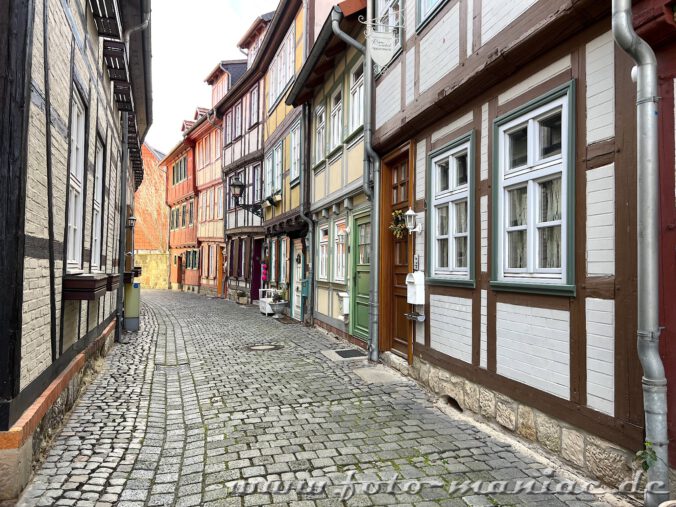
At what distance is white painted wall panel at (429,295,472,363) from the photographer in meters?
5.02

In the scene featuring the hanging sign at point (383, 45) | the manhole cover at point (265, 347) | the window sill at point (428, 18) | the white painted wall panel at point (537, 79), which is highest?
the hanging sign at point (383, 45)

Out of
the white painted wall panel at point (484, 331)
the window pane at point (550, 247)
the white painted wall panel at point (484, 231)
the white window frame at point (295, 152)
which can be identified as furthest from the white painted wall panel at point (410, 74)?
the white window frame at point (295, 152)

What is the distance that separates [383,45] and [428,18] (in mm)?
1157

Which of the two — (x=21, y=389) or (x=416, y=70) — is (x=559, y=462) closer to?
(x=21, y=389)

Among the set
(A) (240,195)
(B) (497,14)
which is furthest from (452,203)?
(A) (240,195)

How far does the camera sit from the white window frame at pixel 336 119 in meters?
9.89

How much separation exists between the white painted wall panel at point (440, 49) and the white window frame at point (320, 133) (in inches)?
208

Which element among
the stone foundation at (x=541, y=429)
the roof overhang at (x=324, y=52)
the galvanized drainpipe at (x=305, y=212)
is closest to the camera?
the stone foundation at (x=541, y=429)

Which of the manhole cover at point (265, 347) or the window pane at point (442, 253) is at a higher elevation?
the window pane at point (442, 253)

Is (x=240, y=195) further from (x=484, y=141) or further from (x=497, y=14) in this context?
(x=497, y=14)

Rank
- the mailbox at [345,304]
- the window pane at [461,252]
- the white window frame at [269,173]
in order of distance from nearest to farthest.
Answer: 1. the window pane at [461,252]
2. the mailbox at [345,304]
3. the white window frame at [269,173]

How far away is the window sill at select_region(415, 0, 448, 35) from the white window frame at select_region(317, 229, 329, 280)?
5478 mm

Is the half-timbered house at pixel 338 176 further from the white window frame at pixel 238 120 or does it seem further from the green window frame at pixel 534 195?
the white window frame at pixel 238 120

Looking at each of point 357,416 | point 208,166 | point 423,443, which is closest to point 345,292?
point 357,416
